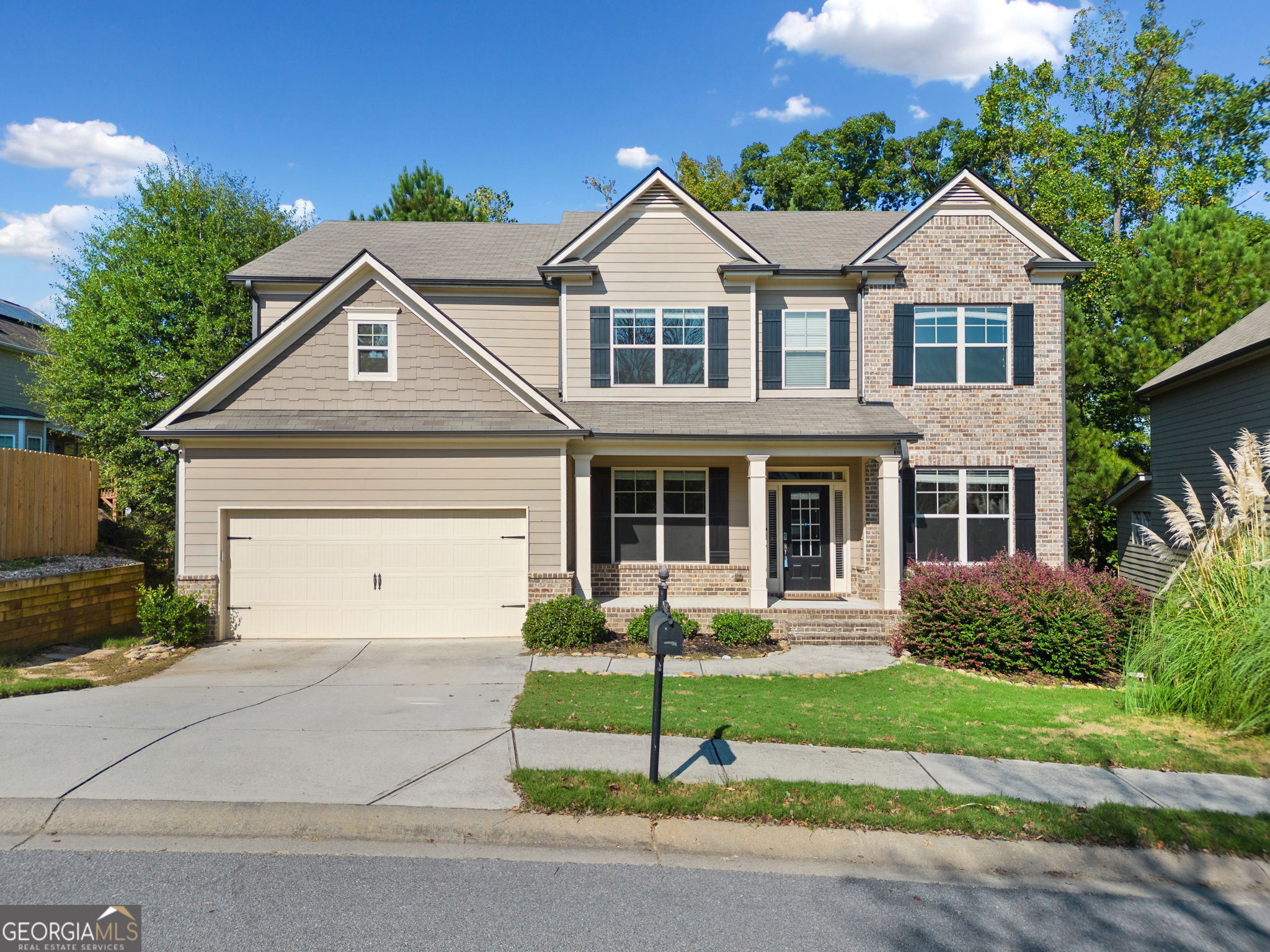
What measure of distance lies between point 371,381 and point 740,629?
7517mm

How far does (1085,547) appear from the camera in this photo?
68.2 ft

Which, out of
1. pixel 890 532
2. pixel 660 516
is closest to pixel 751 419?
pixel 660 516

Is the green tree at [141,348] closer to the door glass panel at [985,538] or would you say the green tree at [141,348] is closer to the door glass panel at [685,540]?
the door glass panel at [685,540]

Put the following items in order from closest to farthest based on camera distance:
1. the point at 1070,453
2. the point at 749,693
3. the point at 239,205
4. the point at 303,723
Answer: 1. the point at 303,723
2. the point at 749,693
3. the point at 1070,453
4. the point at 239,205

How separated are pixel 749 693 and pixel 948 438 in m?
7.36

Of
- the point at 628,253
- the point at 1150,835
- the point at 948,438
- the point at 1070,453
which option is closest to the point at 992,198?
the point at 948,438

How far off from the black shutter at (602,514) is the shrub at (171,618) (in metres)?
6.76

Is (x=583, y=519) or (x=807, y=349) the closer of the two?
(x=583, y=519)

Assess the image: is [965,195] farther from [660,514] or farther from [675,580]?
[675,580]

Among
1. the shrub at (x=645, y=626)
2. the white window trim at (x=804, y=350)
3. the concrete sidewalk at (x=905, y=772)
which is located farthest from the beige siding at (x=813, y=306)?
the concrete sidewalk at (x=905, y=772)

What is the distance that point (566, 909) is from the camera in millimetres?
4156

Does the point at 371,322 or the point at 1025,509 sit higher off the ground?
the point at 371,322

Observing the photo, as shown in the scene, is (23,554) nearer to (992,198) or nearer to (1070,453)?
(992,198)

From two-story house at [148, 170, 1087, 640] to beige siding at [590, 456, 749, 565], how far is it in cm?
5
